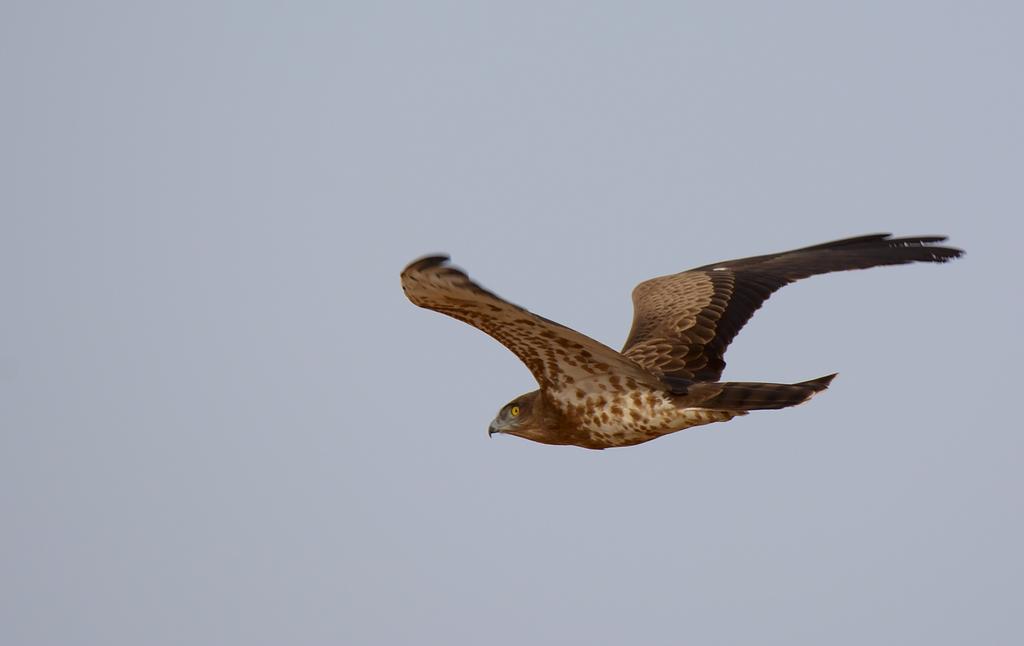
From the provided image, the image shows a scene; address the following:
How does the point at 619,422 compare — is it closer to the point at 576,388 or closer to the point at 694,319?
the point at 576,388

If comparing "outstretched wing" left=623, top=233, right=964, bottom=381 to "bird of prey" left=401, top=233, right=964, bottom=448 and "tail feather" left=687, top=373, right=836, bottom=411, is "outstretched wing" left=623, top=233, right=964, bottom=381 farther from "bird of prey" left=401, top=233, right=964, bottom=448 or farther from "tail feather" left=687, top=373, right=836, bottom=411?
Answer: "tail feather" left=687, top=373, right=836, bottom=411

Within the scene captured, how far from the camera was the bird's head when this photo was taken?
882 cm

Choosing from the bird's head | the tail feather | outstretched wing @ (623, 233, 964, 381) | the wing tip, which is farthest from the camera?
outstretched wing @ (623, 233, 964, 381)

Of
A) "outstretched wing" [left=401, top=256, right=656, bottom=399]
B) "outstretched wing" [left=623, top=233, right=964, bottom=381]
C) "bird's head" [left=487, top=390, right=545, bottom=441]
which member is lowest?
"bird's head" [left=487, top=390, right=545, bottom=441]

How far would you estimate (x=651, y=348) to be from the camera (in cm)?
942

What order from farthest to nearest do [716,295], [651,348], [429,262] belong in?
1. [716,295]
2. [651,348]
3. [429,262]

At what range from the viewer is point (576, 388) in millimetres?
8547

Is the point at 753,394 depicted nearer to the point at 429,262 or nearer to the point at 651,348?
the point at 651,348

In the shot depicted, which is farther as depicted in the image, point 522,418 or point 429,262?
point 522,418

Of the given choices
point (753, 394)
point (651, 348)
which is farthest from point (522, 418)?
point (753, 394)

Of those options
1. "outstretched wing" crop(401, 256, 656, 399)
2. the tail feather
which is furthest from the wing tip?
the tail feather

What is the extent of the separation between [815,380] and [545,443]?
6.70 ft

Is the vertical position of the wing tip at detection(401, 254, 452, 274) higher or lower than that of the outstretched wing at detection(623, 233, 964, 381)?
lower

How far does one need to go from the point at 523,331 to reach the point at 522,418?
1247 millimetres
